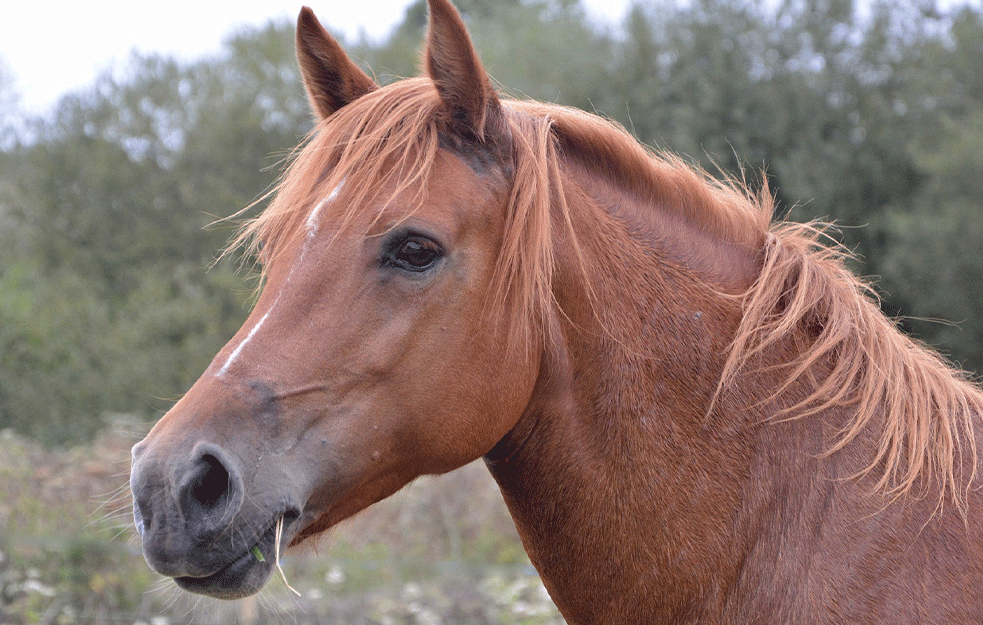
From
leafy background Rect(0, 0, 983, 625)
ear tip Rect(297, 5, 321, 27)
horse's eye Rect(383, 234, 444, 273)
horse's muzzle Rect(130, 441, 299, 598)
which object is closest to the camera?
horse's muzzle Rect(130, 441, 299, 598)

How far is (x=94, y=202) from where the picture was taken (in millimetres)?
16188

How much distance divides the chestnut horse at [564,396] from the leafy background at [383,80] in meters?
11.7

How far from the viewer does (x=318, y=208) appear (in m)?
2.01

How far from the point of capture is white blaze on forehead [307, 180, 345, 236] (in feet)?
6.46

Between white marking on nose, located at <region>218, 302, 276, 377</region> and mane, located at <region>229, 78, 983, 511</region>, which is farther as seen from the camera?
mane, located at <region>229, 78, 983, 511</region>

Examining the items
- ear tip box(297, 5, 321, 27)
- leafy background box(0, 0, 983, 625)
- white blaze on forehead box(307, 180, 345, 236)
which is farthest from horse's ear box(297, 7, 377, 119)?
leafy background box(0, 0, 983, 625)

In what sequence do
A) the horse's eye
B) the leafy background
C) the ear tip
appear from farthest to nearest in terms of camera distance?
the leafy background → the ear tip → the horse's eye

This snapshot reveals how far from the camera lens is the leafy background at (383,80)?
14.2 metres

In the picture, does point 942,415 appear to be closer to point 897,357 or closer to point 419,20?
point 897,357

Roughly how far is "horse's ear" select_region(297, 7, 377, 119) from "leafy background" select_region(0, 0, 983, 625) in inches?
449

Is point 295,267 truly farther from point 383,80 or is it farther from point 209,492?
point 383,80

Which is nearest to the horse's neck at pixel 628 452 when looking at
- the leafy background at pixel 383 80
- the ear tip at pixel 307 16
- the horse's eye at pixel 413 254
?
the horse's eye at pixel 413 254

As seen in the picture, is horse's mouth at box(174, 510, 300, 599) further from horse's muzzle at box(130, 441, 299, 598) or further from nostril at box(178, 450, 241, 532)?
nostril at box(178, 450, 241, 532)

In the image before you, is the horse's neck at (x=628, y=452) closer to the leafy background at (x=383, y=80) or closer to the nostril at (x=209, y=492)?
the nostril at (x=209, y=492)
